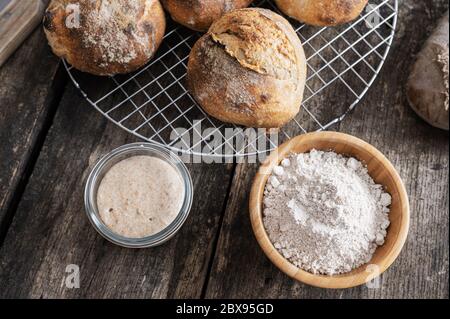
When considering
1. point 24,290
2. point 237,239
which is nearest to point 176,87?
point 237,239

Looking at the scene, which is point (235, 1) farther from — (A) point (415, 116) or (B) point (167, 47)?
(A) point (415, 116)

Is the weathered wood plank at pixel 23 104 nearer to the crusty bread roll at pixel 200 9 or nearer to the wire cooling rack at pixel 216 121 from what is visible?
the wire cooling rack at pixel 216 121

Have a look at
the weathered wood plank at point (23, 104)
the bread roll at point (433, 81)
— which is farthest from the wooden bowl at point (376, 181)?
the weathered wood plank at point (23, 104)

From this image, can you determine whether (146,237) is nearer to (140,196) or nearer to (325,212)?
(140,196)

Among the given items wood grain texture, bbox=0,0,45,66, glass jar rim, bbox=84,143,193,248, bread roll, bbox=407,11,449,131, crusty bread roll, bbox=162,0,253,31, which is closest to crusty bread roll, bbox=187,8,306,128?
crusty bread roll, bbox=162,0,253,31

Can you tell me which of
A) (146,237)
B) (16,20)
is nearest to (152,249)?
(146,237)
